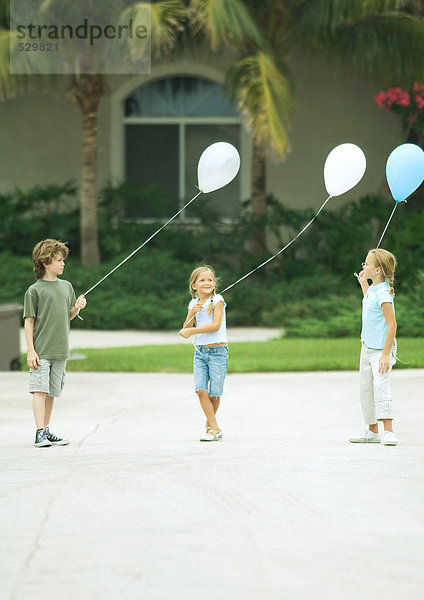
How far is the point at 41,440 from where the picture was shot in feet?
25.5

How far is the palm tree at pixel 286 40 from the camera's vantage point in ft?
55.4

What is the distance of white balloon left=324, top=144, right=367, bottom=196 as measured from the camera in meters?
9.48

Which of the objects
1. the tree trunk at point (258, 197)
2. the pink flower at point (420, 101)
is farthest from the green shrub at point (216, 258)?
the pink flower at point (420, 101)

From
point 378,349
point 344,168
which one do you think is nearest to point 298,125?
point 344,168

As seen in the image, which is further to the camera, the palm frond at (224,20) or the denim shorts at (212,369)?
the palm frond at (224,20)

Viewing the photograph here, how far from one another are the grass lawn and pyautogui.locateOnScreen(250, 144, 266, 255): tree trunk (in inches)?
188

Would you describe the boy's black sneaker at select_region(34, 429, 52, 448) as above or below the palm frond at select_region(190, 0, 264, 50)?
below

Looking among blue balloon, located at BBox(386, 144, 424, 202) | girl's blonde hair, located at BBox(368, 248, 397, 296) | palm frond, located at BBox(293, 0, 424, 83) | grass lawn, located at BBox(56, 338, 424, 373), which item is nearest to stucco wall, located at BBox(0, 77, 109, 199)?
palm frond, located at BBox(293, 0, 424, 83)

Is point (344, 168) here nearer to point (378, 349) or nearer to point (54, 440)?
point (378, 349)

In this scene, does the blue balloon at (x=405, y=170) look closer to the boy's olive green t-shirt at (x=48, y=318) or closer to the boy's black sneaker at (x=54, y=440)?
the boy's olive green t-shirt at (x=48, y=318)

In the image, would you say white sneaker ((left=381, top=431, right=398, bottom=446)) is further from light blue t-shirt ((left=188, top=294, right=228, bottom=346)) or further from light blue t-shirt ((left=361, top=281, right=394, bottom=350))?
light blue t-shirt ((left=188, top=294, right=228, bottom=346))

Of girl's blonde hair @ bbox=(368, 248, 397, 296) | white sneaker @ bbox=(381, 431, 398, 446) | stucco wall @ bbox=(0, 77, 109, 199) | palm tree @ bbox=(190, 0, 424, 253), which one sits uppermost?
palm tree @ bbox=(190, 0, 424, 253)

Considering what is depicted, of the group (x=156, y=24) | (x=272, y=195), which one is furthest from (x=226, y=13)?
(x=272, y=195)

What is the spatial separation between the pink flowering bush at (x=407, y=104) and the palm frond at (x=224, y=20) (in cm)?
339
